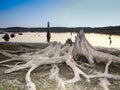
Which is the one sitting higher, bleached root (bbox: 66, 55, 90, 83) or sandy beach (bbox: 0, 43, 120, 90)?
bleached root (bbox: 66, 55, 90, 83)

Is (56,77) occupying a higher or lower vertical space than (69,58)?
lower

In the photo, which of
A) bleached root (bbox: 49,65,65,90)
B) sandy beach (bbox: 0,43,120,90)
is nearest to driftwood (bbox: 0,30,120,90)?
bleached root (bbox: 49,65,65,90)

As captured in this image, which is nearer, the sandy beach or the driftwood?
the sandy beach

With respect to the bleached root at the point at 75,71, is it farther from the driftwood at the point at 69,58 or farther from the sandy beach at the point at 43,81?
the sandy beach at the point at 43,81

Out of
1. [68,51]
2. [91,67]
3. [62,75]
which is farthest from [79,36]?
[62,75]

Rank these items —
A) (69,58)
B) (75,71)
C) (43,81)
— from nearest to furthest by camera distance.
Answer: (43,81)
(75,71)
(69,58)

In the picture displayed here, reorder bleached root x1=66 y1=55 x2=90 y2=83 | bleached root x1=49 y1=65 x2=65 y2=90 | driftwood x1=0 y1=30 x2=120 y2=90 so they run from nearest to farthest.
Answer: bleached root x1=49 y1=65 x2=65 y2=90, bleached root x1=66 y1=55 x2=90 y2=83, driftwood x1=0 y1=30 x2=120 y2=90

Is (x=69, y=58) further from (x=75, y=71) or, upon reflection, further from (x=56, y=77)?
(x=56, y=77)

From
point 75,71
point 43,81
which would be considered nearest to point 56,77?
point 43,81

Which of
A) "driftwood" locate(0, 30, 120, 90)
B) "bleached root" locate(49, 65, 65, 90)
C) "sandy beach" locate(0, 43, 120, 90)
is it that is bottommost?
"sandy beach" locate(0, 43, 120, 90)

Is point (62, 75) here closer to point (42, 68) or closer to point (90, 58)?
point (42, 68)

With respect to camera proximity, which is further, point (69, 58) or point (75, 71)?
point (69, 58)

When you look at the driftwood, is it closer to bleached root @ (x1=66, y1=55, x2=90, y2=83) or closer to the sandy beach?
bleached root @ (x1=66, y1=55, x2=90, y2=83)

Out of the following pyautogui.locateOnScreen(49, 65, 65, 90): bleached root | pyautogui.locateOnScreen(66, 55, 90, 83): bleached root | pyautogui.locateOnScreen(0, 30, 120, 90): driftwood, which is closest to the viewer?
pyautogui.locateOnScreen(49, 65, 65, 90): bleached root
